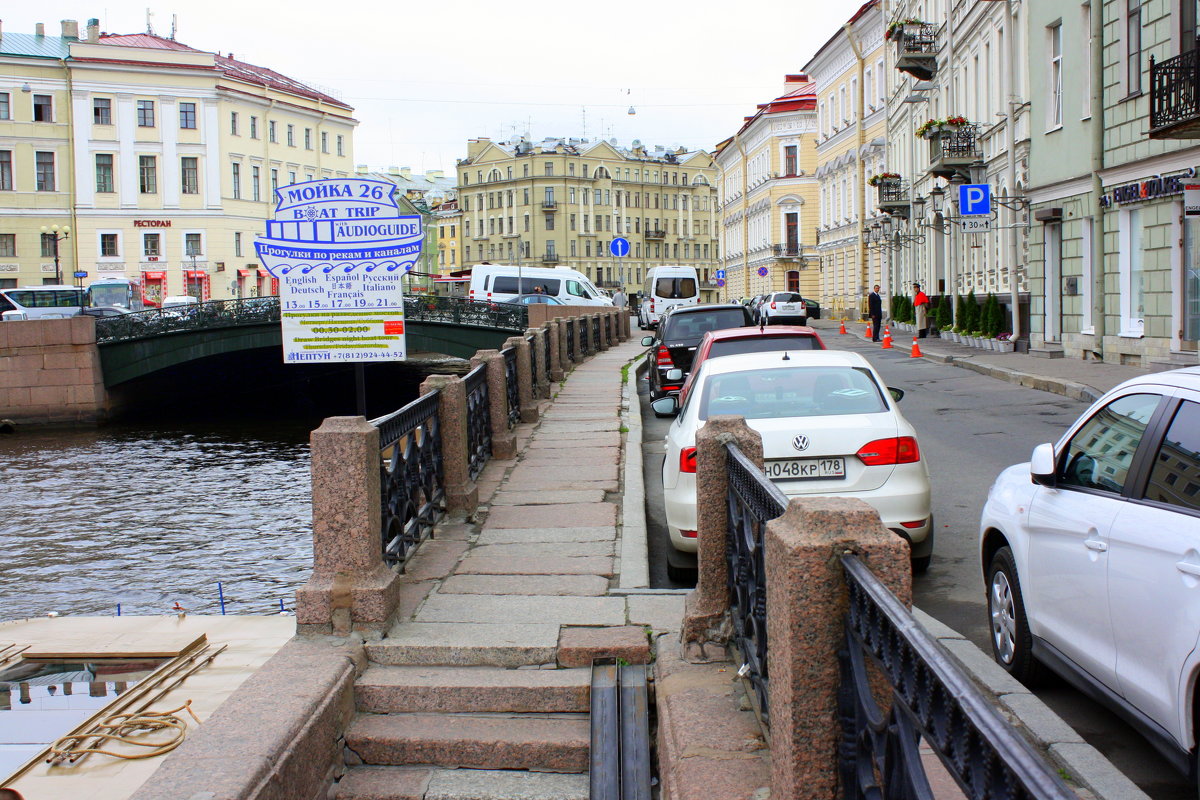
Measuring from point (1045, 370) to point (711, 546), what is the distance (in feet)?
56.9

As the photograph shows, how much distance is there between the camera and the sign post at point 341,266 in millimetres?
8664

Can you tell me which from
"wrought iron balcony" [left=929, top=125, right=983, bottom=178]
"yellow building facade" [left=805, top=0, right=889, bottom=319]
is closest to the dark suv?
"wrought iron balcony" [left=929, top=125, right=983, bottom=178]

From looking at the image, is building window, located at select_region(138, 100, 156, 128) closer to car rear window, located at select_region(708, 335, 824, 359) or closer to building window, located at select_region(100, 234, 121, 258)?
building window, located at select_region(100, 234, 121, 258)

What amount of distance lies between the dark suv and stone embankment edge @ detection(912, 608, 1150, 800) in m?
11.8

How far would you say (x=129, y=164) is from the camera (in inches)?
2496

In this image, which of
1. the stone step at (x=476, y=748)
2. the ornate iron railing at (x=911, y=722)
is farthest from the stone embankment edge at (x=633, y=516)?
the ornate iron railing at (x=911, y=722)

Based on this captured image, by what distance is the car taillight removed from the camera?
7.21 meters

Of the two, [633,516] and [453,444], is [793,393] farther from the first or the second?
[453,444]

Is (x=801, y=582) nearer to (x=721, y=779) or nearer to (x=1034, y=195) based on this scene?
(x=721, y=779)

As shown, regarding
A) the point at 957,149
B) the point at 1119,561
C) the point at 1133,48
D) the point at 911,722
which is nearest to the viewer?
the point at 911,722

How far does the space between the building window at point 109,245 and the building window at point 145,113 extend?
20.6ft

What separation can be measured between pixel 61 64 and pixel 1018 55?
51969 millimetres

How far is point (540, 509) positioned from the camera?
9.43m

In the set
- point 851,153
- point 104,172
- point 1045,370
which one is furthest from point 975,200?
point 104,172
